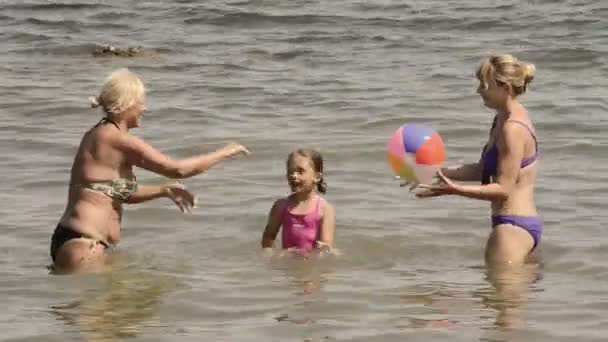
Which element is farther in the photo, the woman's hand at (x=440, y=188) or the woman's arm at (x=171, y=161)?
the woman's arm at (x=171, y=161)

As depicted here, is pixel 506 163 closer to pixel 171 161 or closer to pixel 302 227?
pixel 302 227

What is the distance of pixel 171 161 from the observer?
Answer: 829 centimetres

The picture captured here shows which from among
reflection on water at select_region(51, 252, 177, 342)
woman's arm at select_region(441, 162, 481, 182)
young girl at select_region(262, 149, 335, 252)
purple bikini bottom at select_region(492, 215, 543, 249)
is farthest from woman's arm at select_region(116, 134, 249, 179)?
purple bikini bottom at select_region(492, 215, 543, 249)

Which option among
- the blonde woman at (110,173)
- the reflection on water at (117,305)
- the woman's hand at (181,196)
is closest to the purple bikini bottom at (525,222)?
the blonde woman at (110,173)

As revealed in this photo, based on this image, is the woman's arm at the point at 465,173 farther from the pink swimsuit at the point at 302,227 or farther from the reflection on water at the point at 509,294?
the pink swimsuit at the point at 302,227

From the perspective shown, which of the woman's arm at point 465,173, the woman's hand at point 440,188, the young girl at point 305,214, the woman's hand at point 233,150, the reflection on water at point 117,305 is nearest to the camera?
the reflection on water at point 117,305

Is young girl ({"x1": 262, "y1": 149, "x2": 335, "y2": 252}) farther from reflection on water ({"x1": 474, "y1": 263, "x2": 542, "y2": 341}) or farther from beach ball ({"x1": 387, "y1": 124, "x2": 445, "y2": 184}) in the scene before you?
reflection on water ({"x1": 474, "y1": 263, "x2": 542, "y2": 341})

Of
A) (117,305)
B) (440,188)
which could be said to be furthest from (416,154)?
(117,305)

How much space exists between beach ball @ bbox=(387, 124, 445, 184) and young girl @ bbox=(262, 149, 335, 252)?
2.40 ft

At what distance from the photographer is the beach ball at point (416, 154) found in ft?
27.2

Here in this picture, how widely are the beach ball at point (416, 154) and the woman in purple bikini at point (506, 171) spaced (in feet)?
0.35

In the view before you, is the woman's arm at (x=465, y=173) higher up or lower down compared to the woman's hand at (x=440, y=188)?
higher up

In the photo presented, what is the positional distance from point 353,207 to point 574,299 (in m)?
3.19

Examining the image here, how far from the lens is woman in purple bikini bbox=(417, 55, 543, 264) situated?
27.1 feet
